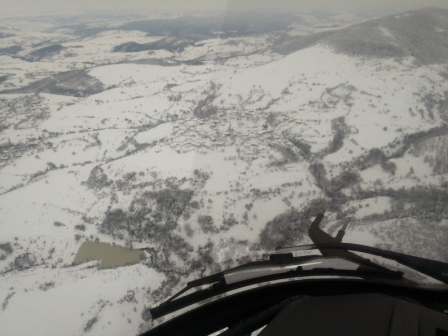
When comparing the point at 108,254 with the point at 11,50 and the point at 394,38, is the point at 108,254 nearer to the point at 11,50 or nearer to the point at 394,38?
the point at 394,38

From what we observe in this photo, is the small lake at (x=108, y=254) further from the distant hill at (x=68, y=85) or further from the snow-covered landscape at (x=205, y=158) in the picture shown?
the distant hill at (x=68, y=85)

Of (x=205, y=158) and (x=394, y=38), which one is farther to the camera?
(x=394, y=38)

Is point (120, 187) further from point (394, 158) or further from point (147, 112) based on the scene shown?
point (394, 158)

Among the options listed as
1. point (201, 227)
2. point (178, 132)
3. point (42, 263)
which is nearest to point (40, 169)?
point (42, 263)

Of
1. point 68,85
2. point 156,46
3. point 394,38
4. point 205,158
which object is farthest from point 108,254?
point 394,38

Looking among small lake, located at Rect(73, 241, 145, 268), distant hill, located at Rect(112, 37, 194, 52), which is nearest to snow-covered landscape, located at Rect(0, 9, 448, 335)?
small lake, located at Rect(73, 241, 145, 268)

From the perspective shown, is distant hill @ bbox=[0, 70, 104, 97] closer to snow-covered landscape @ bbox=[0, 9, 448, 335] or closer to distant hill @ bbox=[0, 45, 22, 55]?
snow-covered landscape @ bbox=[0, 9, 448, 335]
